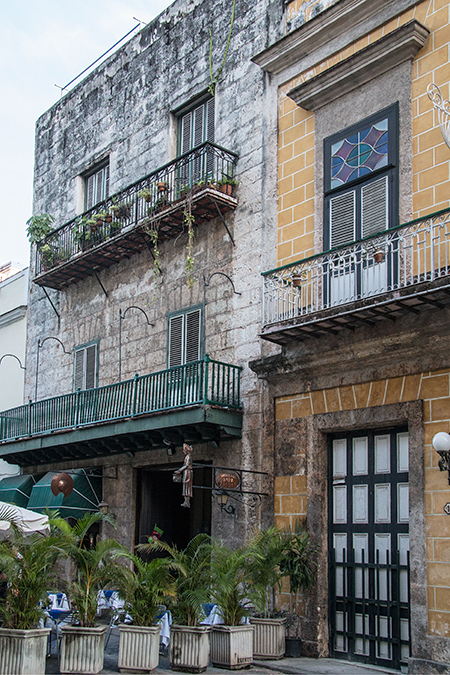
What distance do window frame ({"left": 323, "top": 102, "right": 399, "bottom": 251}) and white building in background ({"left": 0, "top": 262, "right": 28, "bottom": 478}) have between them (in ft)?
38.0

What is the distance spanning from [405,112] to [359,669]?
8.70 m

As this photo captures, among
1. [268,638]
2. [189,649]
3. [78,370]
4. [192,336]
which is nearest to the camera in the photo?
[189,649]

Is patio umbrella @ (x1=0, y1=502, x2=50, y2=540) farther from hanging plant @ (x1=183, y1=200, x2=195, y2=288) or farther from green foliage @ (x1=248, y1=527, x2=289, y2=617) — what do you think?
hanging plant @ (x1=183, y1=200, x2=195, y2=288)

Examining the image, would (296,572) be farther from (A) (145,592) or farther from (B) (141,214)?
(B) (141,214)

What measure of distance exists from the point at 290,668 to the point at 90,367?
9859mm

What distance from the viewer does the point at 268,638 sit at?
11469mm

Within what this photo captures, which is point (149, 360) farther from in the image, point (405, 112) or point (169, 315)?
point (405, 112)

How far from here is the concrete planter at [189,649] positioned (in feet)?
34.0

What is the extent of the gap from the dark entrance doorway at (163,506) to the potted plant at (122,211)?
5808mm

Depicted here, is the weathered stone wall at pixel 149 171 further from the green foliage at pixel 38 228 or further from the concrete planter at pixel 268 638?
the concrete planter at pixel 268 638

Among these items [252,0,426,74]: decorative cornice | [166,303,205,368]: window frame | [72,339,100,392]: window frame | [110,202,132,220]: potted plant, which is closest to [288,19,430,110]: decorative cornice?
[252,0,426,74]: decorative cornice

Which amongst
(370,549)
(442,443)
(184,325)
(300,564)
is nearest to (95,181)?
(184,325)

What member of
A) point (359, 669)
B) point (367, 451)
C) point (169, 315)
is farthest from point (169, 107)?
point (359, 669)

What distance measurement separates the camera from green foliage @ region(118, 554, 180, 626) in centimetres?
1043
